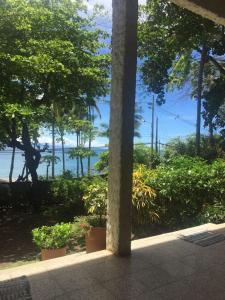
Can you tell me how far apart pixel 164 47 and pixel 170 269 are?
29.1 feet

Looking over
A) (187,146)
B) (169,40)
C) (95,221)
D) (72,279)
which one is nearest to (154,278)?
(72,279)

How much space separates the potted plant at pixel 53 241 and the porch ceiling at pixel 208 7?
3.29 metres

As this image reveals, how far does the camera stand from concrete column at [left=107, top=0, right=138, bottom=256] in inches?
134

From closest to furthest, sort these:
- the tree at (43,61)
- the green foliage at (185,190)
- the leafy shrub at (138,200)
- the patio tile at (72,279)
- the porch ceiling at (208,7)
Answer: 1. the patio tile at (72,279)
2. the porch ceiling at (208,7)
3. the leafy shrub at (138,200)
4. the green foliage at (185,190)
5. the tree at (43,61)

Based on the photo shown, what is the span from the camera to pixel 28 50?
8070mm

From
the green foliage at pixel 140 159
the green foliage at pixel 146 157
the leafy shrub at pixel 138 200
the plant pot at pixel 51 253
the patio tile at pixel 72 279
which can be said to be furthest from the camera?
the green foliage at pixel 146 157

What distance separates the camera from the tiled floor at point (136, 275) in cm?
280

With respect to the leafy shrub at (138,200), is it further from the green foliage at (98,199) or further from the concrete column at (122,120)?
the concrete column at (122,120)

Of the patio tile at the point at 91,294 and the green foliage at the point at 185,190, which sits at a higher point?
the green foliage at the point at 185,190

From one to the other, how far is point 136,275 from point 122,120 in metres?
1.52

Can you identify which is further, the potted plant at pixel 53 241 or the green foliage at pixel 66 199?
the green foliage at pixel 66 199

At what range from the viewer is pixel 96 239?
5098 mm

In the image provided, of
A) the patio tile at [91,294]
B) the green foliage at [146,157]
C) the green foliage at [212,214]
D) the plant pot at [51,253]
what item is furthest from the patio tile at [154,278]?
the green foliage at [146,157]

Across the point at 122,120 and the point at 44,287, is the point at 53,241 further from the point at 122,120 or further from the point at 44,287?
the point at 122,120
